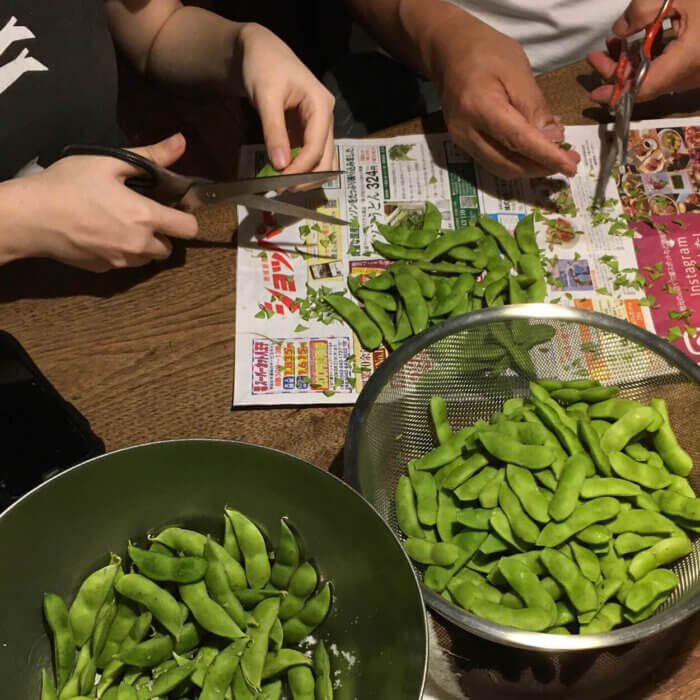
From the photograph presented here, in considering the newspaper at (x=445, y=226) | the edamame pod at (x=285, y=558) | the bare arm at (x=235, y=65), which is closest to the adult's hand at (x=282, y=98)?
the bare arm at (x=235, y=65)

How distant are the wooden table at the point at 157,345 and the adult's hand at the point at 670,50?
80 centimetres

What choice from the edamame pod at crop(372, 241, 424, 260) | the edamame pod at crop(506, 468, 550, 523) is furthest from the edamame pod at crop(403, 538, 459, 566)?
the edamame pod at crop(372, 241, 424, 260)

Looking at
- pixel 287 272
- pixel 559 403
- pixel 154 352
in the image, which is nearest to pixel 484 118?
pixel 287 272

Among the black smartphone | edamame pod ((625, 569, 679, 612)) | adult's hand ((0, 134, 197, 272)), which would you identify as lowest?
edamame pod ((625, 569, 679, 612))

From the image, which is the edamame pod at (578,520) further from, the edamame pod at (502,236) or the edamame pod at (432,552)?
the edamame pod at (502,236)

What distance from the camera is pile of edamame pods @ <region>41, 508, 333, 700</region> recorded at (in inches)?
29.4

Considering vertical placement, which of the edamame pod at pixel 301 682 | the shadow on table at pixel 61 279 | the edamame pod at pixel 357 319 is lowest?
the edamame pod at pixel 301 682

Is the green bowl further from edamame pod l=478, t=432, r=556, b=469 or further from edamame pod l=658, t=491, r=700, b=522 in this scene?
edamame pod l=658, t=491, r=700, b=522

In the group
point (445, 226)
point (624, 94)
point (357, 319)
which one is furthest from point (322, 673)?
point (624, 94)

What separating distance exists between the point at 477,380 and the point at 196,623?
1.66ft

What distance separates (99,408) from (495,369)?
60cm

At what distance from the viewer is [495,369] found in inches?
41.3

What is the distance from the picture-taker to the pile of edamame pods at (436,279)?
1164 millimetres

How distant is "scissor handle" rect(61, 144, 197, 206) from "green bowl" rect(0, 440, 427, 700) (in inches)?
18.8
